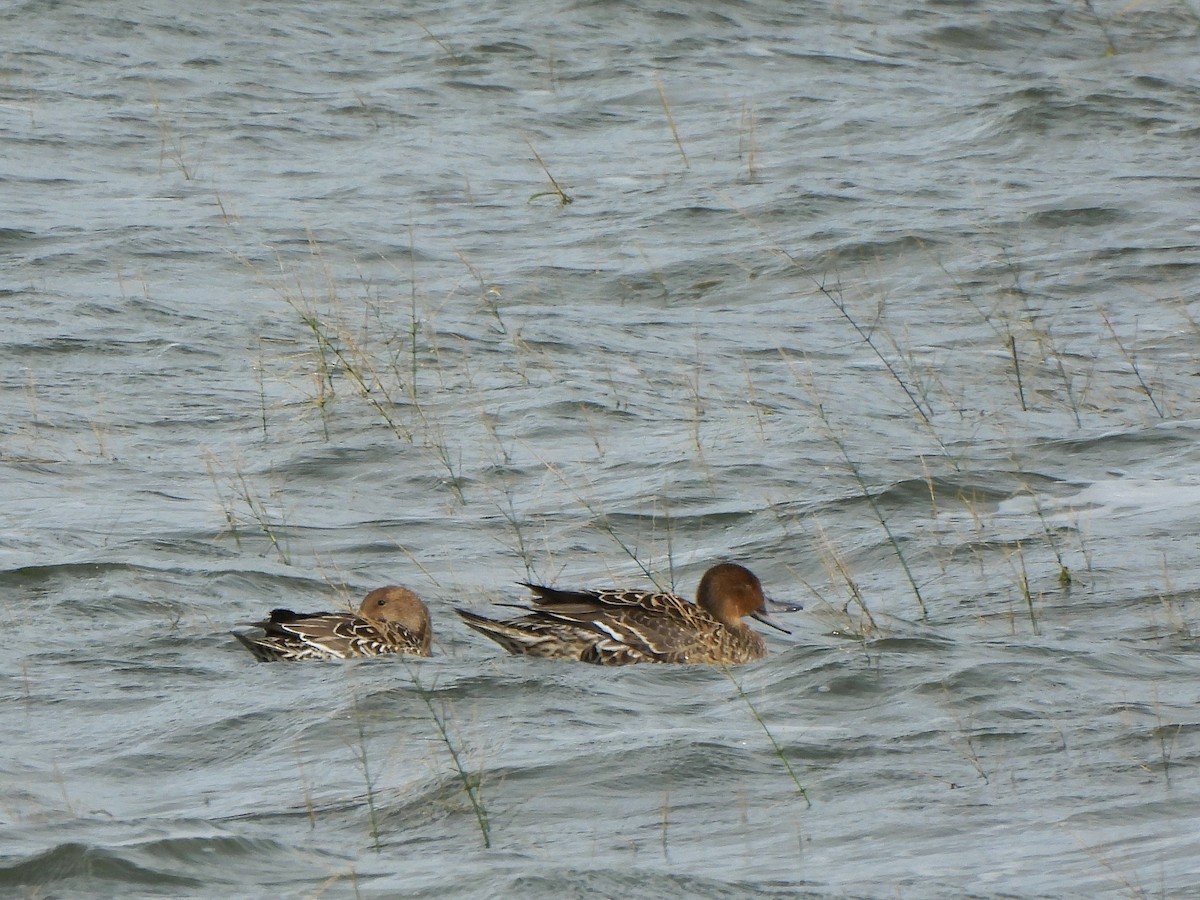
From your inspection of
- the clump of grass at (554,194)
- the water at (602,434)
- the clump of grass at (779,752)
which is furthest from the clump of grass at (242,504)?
the clump of grass at (554,194)

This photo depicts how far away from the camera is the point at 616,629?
7.85 metres

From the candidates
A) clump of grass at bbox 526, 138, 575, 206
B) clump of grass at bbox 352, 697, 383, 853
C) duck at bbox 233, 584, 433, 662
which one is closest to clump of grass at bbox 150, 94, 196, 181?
clump of grass at bbox 526, 138, 575, 206

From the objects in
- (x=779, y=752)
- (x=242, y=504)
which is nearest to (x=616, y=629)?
(x=779, y=752)

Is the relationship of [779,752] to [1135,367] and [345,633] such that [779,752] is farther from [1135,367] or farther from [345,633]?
[1135,367]

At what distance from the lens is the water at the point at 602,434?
5.90 meters

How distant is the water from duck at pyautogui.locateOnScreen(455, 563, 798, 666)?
0.13 m

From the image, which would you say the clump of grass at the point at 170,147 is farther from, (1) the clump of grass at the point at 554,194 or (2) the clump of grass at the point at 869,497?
(2) the clump of grass at the point at 869,497

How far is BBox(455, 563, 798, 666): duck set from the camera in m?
7.83

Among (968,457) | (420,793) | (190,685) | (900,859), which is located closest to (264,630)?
(190,685)

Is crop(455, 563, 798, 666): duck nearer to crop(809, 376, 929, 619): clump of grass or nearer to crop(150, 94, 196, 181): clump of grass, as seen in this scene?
crop(809, 376, 929, 619): clump of grass

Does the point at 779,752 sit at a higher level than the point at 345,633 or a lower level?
higher

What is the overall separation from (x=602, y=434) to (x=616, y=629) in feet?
10.0

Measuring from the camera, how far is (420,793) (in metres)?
6.03

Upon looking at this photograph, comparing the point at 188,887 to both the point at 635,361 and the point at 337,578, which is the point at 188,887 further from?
the point at 635,361
